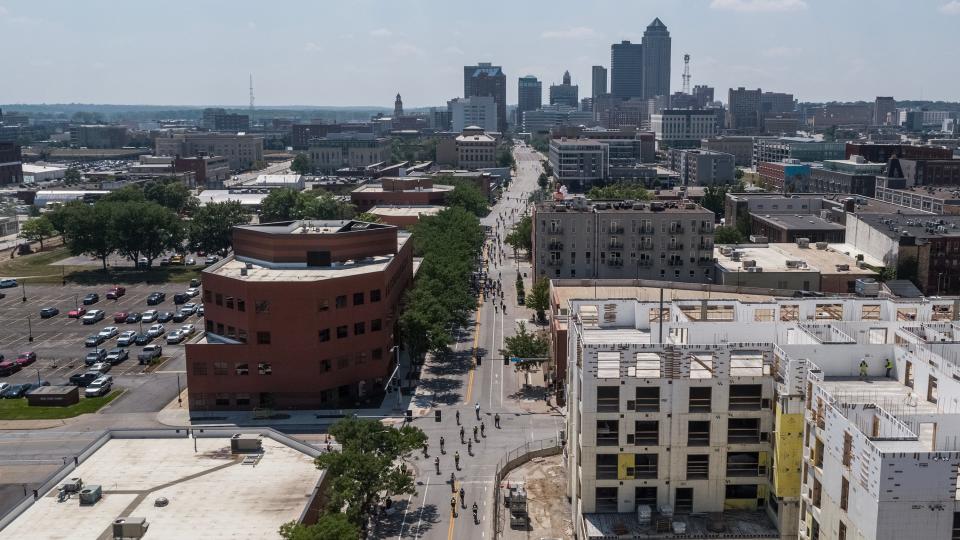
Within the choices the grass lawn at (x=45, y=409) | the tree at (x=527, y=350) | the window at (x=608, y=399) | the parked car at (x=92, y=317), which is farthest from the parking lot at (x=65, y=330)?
the window at (x=608, y=399)

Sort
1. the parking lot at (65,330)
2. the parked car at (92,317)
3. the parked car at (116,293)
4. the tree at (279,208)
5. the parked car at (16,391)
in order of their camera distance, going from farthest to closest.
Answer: the tree at (279,208)
the parked car at (116,293)
the parked car at (92,317)
the parking lot at (65,330)
the parked car at (16,391)

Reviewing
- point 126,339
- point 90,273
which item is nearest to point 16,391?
point 126,339

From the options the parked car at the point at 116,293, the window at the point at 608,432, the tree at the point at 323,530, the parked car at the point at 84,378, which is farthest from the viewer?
the parked car at the point at 116,293

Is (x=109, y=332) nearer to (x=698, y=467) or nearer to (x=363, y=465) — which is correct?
(x=363, y=465)

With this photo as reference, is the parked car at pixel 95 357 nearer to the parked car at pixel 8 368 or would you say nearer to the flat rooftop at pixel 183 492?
the parked car at pixel 8 368

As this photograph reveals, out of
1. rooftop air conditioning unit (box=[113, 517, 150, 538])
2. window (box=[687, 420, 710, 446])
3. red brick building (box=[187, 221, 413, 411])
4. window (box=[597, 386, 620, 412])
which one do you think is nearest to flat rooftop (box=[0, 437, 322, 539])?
rooftop air conditioning unit (box=[113, 517, 150, 538])
